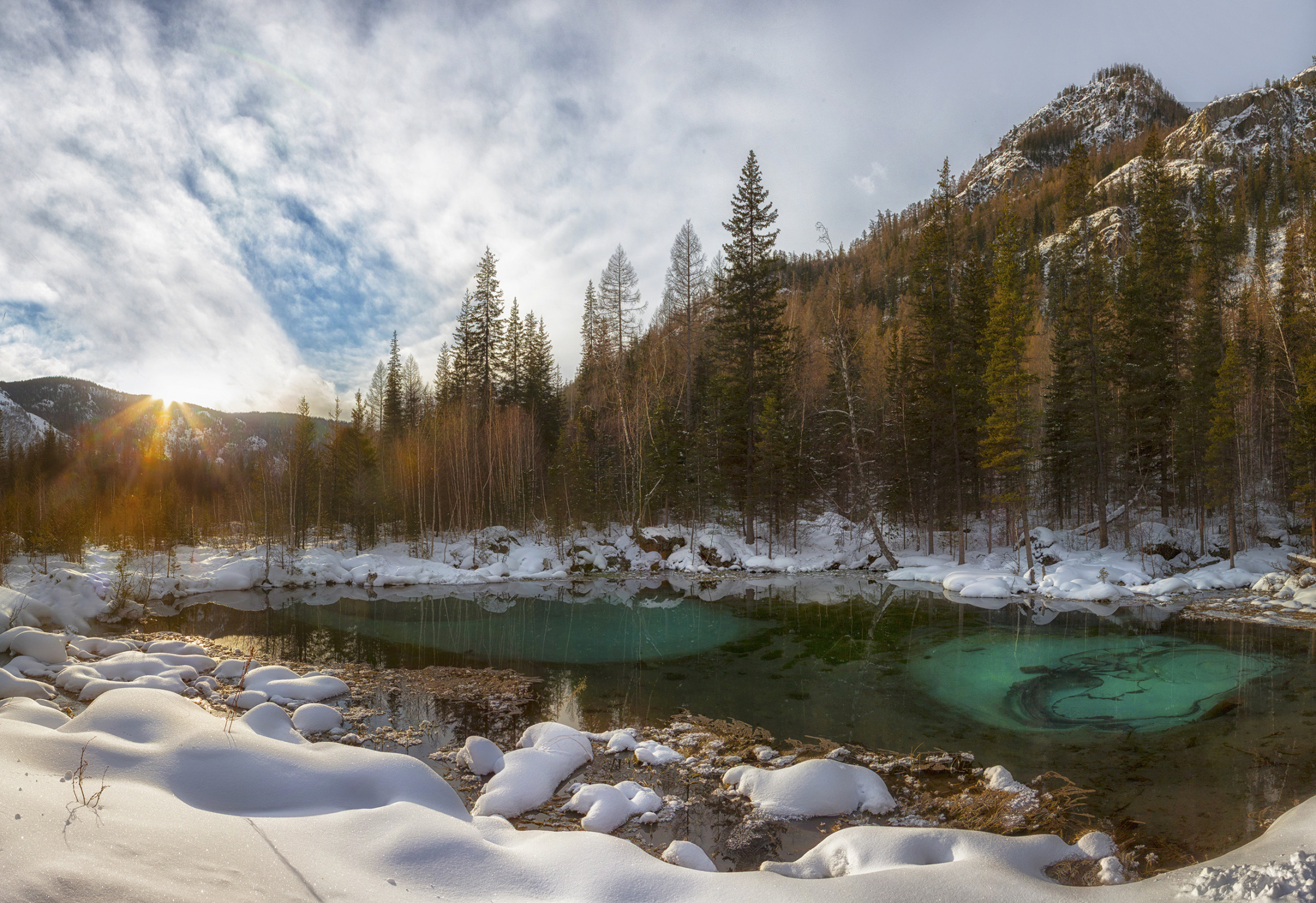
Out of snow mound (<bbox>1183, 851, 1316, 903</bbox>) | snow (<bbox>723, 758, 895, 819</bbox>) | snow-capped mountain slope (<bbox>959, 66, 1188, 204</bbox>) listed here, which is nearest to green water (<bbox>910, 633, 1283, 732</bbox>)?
snow (<bbox>723, 758, 895, 819</bbox>)

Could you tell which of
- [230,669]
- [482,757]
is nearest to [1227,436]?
[482,757]

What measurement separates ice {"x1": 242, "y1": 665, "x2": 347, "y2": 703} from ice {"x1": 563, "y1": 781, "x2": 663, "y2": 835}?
18.3ft

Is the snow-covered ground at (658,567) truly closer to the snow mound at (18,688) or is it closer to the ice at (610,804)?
the snow mound at (18,688)

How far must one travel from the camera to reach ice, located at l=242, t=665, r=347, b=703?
29.0 feet

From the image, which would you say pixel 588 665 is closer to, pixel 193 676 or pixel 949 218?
pixel 193 676

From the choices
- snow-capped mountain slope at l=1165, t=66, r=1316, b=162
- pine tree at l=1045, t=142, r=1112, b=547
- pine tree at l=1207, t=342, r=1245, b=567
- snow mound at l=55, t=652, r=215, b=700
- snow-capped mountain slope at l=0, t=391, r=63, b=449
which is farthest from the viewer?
snow-capped mountain slope at l=0, t=391, r=63, b=449

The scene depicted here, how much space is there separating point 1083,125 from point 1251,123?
52963 mm

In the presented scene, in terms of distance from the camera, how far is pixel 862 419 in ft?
104

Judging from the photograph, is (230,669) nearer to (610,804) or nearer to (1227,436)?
(610,804)

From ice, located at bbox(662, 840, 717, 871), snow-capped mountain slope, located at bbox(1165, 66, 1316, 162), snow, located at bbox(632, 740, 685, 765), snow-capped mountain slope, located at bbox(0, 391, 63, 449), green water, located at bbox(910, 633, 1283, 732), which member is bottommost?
green water, located at bbox(910, 633, 1283, 732)

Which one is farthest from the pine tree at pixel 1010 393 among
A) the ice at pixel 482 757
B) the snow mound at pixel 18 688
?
the snow mound at pixel 18 688

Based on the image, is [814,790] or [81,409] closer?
[814,790]

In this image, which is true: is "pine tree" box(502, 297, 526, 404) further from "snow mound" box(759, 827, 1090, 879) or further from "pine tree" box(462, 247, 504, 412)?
"snow mound" box(759, 827, 1090, 879)

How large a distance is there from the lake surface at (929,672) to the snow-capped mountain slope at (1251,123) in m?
104
